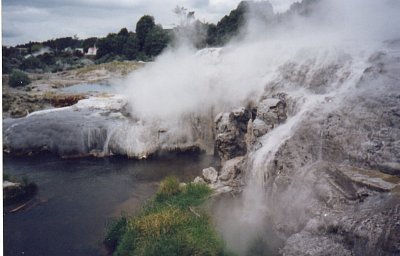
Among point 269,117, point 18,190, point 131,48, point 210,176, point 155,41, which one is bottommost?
point 18,190

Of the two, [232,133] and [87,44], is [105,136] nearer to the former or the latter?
[232,133]

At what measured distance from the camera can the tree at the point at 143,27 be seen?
26.9 m

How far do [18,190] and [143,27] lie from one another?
20.4m

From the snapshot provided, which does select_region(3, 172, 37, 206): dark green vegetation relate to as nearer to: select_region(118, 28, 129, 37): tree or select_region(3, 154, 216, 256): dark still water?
select_region(3, 154, 216, 256): dark still water

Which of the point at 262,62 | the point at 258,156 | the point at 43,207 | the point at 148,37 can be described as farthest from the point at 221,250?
the point at 148,37

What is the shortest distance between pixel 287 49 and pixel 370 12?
6.25 ft

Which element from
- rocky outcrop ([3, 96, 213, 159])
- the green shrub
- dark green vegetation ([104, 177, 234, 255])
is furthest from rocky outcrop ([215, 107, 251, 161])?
the green shrub

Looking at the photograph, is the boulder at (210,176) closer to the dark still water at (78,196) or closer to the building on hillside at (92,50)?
the dark still water at (78,196)

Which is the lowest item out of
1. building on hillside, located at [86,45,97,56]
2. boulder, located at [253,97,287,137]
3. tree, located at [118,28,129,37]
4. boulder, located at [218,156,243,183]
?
boulder, located at [218,156,243,183]

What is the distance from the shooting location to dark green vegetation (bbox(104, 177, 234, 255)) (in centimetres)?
496

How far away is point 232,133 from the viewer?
28.1ft

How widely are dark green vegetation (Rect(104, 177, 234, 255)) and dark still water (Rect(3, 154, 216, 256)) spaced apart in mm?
445

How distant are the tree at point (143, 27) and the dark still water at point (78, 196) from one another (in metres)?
18.1

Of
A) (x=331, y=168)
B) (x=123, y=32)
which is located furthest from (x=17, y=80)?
(x=331, y=168)
